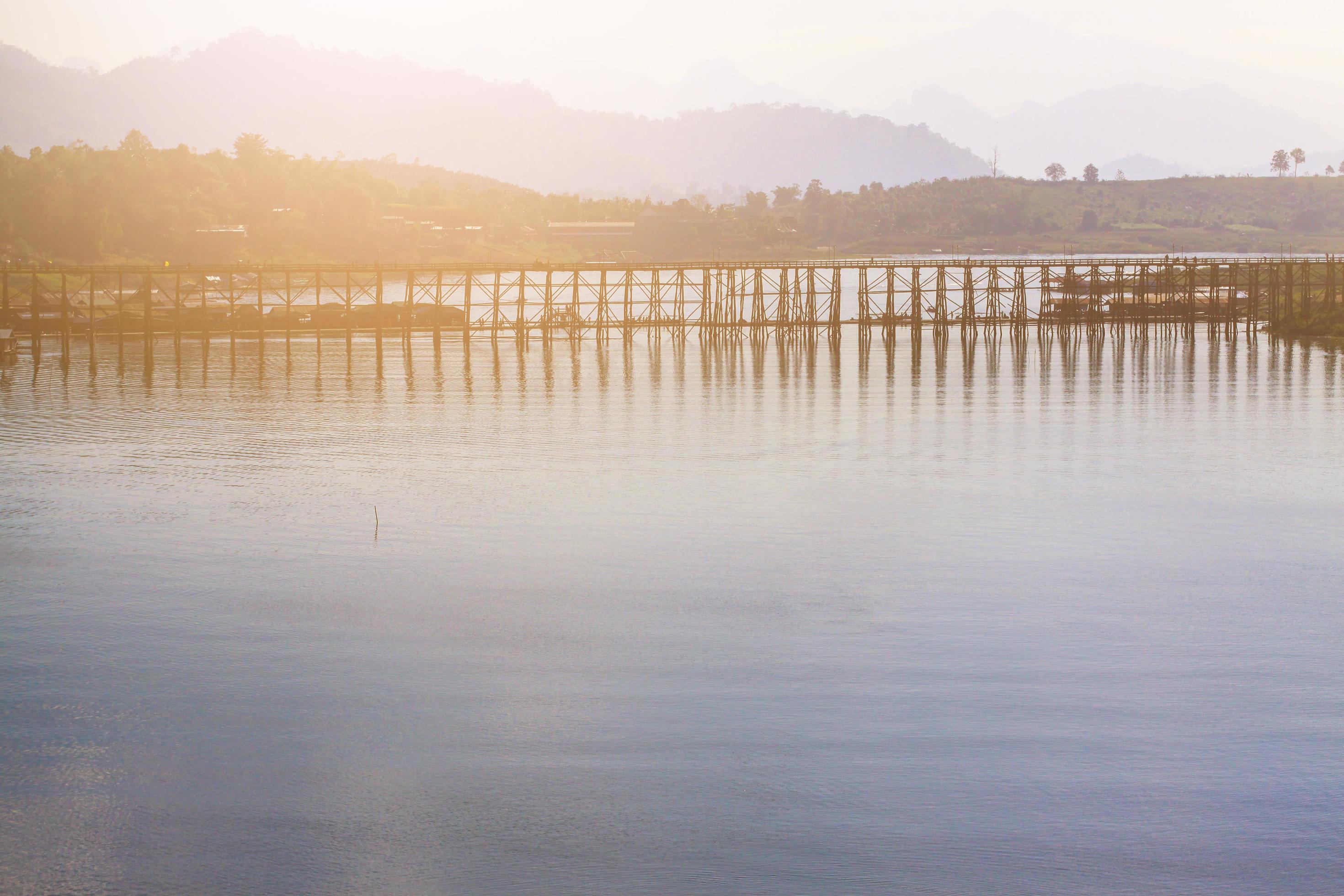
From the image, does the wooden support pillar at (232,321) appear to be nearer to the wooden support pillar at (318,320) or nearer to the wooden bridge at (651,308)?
the wooden bridge at (651,308)

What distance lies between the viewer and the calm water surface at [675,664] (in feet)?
33.9

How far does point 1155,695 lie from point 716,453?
54.2 feet

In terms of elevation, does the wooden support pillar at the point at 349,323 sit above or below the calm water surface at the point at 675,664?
above

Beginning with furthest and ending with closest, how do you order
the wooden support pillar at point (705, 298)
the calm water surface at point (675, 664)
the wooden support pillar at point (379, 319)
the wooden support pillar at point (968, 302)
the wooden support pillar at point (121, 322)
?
1. the wooden support pillar at point (968, 302)
2. the wooden support pillar at point (705, 298)
3. the wooden support pillar at point (121, 322)
4. the wooden support pillar at point (379, 319)
5. the calm water surface at point (675, 664)

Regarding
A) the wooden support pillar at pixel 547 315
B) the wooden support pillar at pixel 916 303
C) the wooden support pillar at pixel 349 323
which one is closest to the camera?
the wooden support pillar at pixel 349 323

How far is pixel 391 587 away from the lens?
18.0 meters

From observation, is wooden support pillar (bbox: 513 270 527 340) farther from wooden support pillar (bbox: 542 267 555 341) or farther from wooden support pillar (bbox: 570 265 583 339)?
wooden support pillar (bbox: 570 265 583 339)

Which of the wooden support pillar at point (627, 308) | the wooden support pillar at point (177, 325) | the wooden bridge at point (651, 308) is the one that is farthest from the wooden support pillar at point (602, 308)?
the wooden support pillar at point (177, 325)

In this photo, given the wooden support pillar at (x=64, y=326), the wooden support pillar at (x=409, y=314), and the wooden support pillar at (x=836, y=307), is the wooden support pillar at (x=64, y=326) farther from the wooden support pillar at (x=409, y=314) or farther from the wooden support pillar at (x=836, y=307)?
the wooden support pillar at (x=836, y=307)

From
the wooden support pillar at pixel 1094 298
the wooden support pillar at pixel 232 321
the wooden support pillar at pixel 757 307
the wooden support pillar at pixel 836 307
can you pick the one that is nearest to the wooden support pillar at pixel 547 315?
the wooden support pillar at pixel 757 307

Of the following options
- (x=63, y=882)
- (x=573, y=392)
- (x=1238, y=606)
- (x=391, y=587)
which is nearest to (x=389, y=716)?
(x=63, y=882)

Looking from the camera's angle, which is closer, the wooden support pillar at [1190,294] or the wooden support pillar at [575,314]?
the wooden support pillar at [575,314]

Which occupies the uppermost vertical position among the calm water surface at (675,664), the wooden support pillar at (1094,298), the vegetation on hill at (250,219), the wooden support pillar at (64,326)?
the vegetation on hill at (250,219)

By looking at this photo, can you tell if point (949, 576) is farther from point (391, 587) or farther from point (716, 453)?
point (716, 453)
